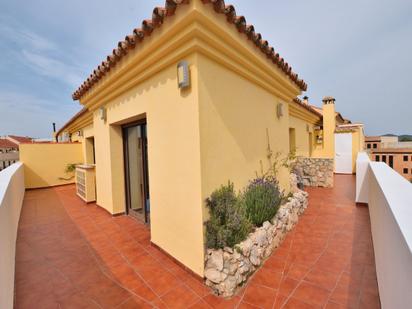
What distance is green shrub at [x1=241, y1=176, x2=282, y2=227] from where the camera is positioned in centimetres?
379

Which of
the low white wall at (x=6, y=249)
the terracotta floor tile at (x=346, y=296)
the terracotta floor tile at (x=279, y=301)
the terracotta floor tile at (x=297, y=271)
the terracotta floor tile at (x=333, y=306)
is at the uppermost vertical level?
the low white wall at (x=6, y=249)

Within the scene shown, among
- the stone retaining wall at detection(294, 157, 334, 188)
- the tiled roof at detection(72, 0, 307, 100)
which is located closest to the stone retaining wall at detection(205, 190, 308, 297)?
the tiled roof at detection(72, 0, 307, 100)

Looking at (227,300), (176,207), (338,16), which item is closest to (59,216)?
(176,207)

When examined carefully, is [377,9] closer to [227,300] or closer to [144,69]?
[144,69]

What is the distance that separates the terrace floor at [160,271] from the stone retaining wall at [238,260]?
0.14 meters

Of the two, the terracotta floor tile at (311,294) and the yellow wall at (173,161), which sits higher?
the yellow wall at (173,161)

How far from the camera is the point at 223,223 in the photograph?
10.4 feet

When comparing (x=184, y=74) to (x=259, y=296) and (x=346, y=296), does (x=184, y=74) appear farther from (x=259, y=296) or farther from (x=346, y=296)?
(x=346, y=296)

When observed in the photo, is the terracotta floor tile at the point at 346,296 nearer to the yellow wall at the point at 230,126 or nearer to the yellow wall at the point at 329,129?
the yellow wall at the point at 230,126

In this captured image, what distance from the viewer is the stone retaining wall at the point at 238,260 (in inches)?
107

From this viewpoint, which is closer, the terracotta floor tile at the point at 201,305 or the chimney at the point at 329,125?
the terracotta floor tile at the point at 201,305

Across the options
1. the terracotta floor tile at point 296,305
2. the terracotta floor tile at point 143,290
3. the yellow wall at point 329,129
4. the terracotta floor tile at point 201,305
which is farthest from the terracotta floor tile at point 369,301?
the yellow wall at point 329,129

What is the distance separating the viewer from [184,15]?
8.56ft

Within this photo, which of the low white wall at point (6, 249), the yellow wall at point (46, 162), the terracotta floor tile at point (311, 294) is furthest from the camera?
the yellow wall at point (46, 162)
